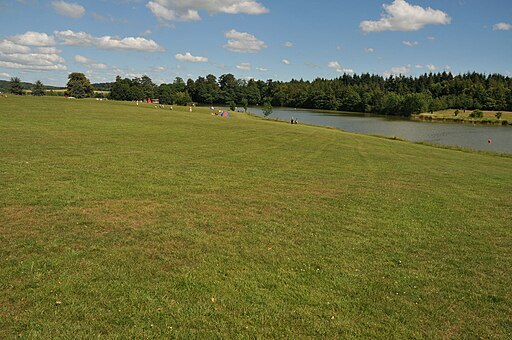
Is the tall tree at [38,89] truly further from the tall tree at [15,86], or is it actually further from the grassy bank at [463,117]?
the grassy bank at [463,117]

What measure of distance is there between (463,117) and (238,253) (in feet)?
503

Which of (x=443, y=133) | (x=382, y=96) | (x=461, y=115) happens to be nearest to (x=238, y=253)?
(x=443, y=133)

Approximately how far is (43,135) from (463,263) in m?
22.3

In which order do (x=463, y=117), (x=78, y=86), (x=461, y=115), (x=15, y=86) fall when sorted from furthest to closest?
(x=461, y=115), (x=463, y=117), (x=78, y=86), (x=15, y=86)

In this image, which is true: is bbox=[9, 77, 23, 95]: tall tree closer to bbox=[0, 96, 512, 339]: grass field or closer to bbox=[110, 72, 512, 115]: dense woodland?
bbox=[110, 72, 512, 115]: dense woodland

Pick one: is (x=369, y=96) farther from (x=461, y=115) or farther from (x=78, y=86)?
(x=78, y=86)

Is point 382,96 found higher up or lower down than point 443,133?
higher up

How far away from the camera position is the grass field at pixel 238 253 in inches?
235

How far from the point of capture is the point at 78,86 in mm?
130750

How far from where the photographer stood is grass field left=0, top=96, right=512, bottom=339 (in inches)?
235

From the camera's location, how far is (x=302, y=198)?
1362 cm

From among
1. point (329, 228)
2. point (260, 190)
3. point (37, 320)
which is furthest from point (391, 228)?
point (37, 320)

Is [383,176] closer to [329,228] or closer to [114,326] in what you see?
[329,228]

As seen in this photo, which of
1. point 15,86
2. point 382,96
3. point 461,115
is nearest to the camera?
point 15,86
